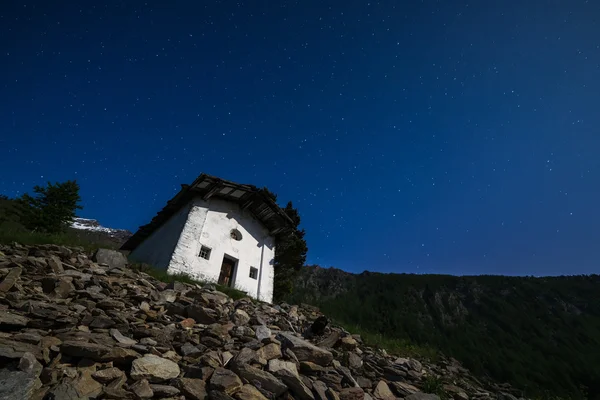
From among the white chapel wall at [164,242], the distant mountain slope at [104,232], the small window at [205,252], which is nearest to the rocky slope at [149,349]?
the white chapel wall at [164,242]

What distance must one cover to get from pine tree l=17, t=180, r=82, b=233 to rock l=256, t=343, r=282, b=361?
25.9 metres

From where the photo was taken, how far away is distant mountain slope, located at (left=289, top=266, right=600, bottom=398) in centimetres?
2766

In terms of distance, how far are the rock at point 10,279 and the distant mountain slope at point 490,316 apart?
1244 inches

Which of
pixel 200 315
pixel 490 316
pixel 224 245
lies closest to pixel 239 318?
pixel 200 315

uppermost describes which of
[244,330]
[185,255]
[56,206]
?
[56,206]

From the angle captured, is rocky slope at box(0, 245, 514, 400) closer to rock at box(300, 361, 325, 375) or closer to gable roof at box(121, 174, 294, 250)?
rock at box(300, 361, 325, 375)

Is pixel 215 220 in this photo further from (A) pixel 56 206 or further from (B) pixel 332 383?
(A) pixel 56 206

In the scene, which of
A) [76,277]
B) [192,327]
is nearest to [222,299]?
[192,327]

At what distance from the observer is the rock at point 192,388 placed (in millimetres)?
4141

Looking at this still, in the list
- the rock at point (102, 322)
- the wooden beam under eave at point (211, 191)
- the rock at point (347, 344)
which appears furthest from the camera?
the wooden beam under eave at point (211, 191)

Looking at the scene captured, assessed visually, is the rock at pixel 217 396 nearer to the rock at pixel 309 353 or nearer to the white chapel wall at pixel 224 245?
the rock at pixel 309 353

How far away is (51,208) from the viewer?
24.0m

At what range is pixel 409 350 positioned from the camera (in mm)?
12039

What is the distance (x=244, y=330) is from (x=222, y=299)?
2.94m
